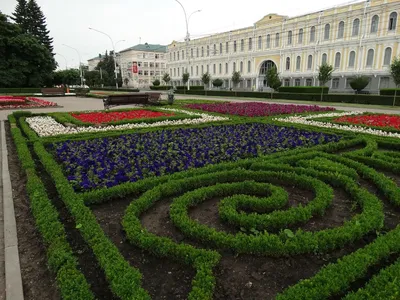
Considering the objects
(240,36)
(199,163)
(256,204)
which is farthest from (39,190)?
(240,36)

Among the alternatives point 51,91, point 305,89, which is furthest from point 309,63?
point 51,91

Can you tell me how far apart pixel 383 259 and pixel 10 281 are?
3.37 meters

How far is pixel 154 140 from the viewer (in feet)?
24.6

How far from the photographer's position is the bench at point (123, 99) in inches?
597

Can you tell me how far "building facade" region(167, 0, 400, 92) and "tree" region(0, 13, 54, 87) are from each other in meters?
21.0

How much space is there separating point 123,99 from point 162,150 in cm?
1023

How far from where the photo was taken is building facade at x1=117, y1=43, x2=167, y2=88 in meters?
90.4

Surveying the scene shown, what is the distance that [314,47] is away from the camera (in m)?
42.0

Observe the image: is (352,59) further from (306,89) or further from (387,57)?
(306,89)

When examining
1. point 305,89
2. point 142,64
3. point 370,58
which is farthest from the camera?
point 142,64

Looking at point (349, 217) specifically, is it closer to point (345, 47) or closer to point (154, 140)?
point (154, 140)

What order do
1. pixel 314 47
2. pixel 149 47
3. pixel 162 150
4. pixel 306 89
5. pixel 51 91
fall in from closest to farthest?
pixel 162 150
pixel 306 89
pixel 51 91
pixel 314 47
pixel 149 47

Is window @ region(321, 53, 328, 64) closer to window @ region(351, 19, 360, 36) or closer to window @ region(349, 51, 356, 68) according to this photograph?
window @ region(349, 51, 356, 68)

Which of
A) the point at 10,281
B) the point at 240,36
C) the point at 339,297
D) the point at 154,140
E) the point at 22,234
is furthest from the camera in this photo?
the point at 240,36
